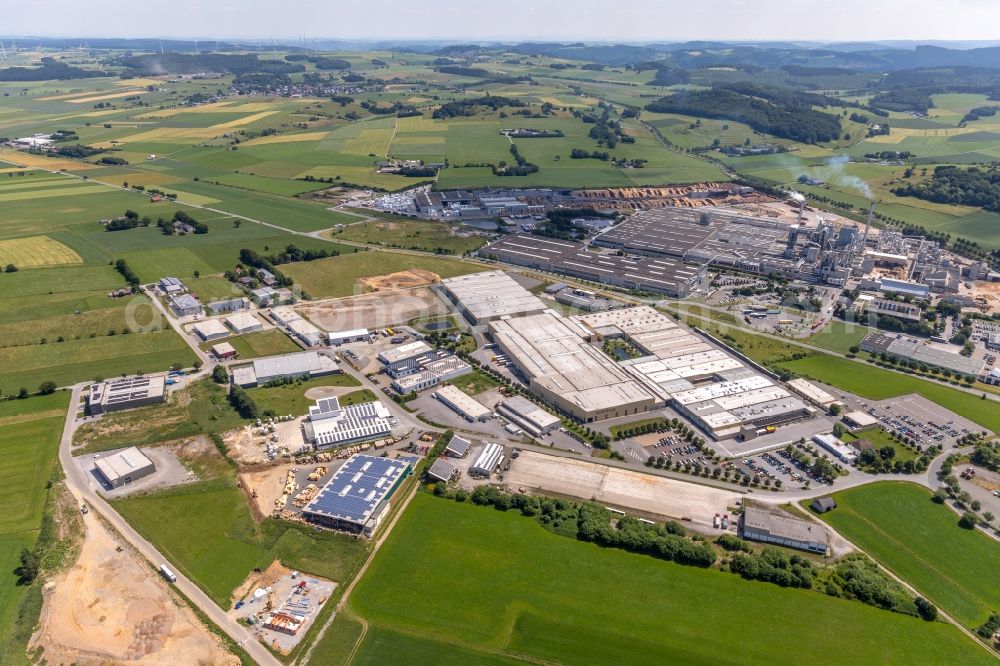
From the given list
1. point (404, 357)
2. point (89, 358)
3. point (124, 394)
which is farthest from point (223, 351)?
point (404, 357)

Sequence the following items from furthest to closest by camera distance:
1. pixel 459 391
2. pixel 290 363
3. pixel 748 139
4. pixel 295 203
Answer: pixel 748 139, pixel 295 203, pixel 290 363, pixel 459 391

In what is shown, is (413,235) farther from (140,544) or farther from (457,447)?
(140,544)

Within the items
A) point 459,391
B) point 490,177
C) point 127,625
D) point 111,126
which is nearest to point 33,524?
point 127,625

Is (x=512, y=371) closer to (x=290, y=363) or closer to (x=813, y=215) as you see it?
(x=290, y=363)

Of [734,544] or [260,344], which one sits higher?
[260,344]

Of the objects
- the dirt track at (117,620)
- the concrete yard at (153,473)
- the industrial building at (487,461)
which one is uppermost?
the industrial building at (487,461)

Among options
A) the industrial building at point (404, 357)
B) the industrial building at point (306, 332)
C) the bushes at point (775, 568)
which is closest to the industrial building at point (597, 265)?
the industrial building at point (404, 357)

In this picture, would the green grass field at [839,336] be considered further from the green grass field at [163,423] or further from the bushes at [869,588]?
the green grass field at [163,423]
